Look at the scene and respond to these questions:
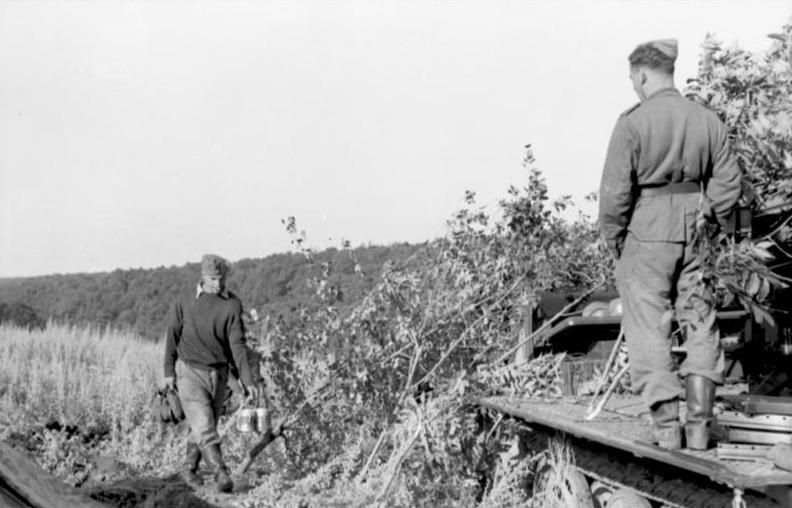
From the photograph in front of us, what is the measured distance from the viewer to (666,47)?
18.5 ft

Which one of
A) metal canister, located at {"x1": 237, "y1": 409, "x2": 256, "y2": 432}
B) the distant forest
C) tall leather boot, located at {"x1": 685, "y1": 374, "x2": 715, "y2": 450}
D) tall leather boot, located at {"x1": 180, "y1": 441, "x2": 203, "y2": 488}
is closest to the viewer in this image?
tall leather boot, located at {"x1": 685, "y1": 374, "x2": 715, "y2": 450}

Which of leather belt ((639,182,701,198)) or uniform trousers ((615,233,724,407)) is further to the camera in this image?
leather belt ((639,182,701,198))

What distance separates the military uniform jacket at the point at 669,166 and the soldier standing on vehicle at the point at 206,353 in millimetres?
4210

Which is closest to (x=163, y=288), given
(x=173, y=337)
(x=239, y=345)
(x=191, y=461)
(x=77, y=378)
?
(x=77, y=378)

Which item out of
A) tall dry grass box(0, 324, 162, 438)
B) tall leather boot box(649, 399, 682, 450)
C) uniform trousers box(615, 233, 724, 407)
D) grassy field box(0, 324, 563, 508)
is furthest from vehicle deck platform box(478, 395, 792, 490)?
tall dry grass box(0, 324, 162, 438)

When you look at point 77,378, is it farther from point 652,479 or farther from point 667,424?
point 667,424

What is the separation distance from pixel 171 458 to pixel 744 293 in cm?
645

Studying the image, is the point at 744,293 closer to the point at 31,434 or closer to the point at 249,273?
the point at 31,434

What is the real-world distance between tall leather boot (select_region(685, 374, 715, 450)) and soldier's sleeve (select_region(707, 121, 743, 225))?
33.0 inches

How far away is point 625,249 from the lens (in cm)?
578

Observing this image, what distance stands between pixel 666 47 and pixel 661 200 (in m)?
0.76

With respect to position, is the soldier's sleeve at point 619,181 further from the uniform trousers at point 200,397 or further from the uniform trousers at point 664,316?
the uniform trousers at point 200,397

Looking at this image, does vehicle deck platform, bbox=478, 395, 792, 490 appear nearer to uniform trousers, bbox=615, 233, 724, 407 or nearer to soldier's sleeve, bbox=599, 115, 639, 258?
uniform trousers, bbox=615, 233, 724, 407

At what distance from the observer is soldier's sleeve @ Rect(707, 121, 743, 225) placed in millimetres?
5527
